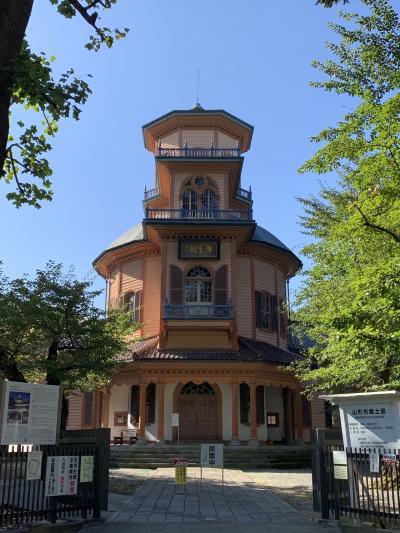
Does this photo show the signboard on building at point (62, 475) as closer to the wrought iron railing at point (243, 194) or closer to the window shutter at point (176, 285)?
the window shutter at point (176, 285)

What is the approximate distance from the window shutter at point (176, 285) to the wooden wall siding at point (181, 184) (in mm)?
3528

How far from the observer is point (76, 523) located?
28.7ft

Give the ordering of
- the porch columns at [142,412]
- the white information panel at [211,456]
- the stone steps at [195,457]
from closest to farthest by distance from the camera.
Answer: the white information panel at [211,456] < the stone steps at [195,457] < the porch columns at [142,412]

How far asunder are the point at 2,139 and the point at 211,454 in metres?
9.53

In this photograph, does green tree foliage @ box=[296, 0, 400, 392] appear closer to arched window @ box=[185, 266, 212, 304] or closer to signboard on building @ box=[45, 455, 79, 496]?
signboard on building @ box=[45, 455, 79, 496]

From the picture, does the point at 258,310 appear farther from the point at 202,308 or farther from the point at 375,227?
the point at 375,227

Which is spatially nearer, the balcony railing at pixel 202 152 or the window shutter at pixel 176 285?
the window shutter at pixel 176 285

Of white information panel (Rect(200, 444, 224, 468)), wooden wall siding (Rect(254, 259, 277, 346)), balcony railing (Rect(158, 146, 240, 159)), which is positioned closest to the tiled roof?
wooden wall siding (Rect(254, 259, 277, 346))

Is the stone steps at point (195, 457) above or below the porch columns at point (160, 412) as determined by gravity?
below

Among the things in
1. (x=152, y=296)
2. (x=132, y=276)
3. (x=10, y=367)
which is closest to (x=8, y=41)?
(x=10, y=367)

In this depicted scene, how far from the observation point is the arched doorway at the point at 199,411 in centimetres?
2364

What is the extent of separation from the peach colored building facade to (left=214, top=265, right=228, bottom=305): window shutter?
0.05 m

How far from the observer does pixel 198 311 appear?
2403cm

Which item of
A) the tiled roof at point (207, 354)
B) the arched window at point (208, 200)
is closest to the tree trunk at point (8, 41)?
the tiled roof at point (207, 354)
